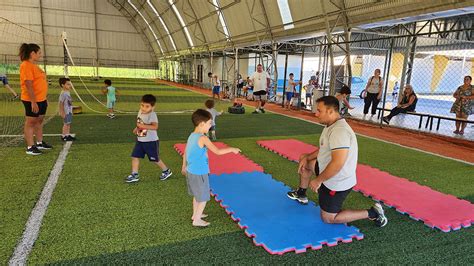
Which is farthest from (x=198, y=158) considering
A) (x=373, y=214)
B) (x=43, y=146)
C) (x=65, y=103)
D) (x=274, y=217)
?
(x=65, y=103)

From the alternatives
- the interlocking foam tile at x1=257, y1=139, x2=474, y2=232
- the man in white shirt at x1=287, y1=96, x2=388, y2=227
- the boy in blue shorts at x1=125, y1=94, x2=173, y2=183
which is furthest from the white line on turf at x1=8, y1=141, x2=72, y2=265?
the interlocking foam tile at x1=257, y1=139, x2=474, y2=232

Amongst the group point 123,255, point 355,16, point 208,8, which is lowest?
point 123,255

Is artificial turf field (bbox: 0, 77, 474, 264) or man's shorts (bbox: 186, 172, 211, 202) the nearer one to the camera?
artificial turf field (bbox: 0, 77, 474, 264)

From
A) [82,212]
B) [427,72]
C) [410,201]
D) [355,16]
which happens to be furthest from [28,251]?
[427,72]

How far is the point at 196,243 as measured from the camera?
10.6ft

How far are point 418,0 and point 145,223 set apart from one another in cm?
994

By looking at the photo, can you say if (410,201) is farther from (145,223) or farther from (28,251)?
(28,251)

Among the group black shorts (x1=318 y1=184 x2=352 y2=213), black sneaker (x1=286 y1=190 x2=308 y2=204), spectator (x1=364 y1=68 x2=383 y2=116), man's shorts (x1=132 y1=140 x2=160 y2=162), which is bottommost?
black sneaker (x1=286 y1=190 x2=308 y2=204)

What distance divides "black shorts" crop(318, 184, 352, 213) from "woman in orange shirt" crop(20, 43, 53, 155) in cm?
504

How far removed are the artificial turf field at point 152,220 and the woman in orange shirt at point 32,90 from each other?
0.49 m

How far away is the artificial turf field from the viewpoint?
120 inches

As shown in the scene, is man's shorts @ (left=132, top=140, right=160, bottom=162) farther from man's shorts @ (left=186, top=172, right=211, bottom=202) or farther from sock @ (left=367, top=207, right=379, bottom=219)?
sock @ (left=367, top=207, right=379, bottom=219)

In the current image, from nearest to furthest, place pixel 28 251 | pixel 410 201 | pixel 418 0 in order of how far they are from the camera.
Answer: pixel 28 251
pixel 410 201
pixel 418 0

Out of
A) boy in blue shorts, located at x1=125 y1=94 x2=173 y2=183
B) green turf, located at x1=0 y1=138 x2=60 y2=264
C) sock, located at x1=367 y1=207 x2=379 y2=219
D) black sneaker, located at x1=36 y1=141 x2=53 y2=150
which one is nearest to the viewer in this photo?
green turf, located at x1=0 y1=138 x2=60 y2=264
